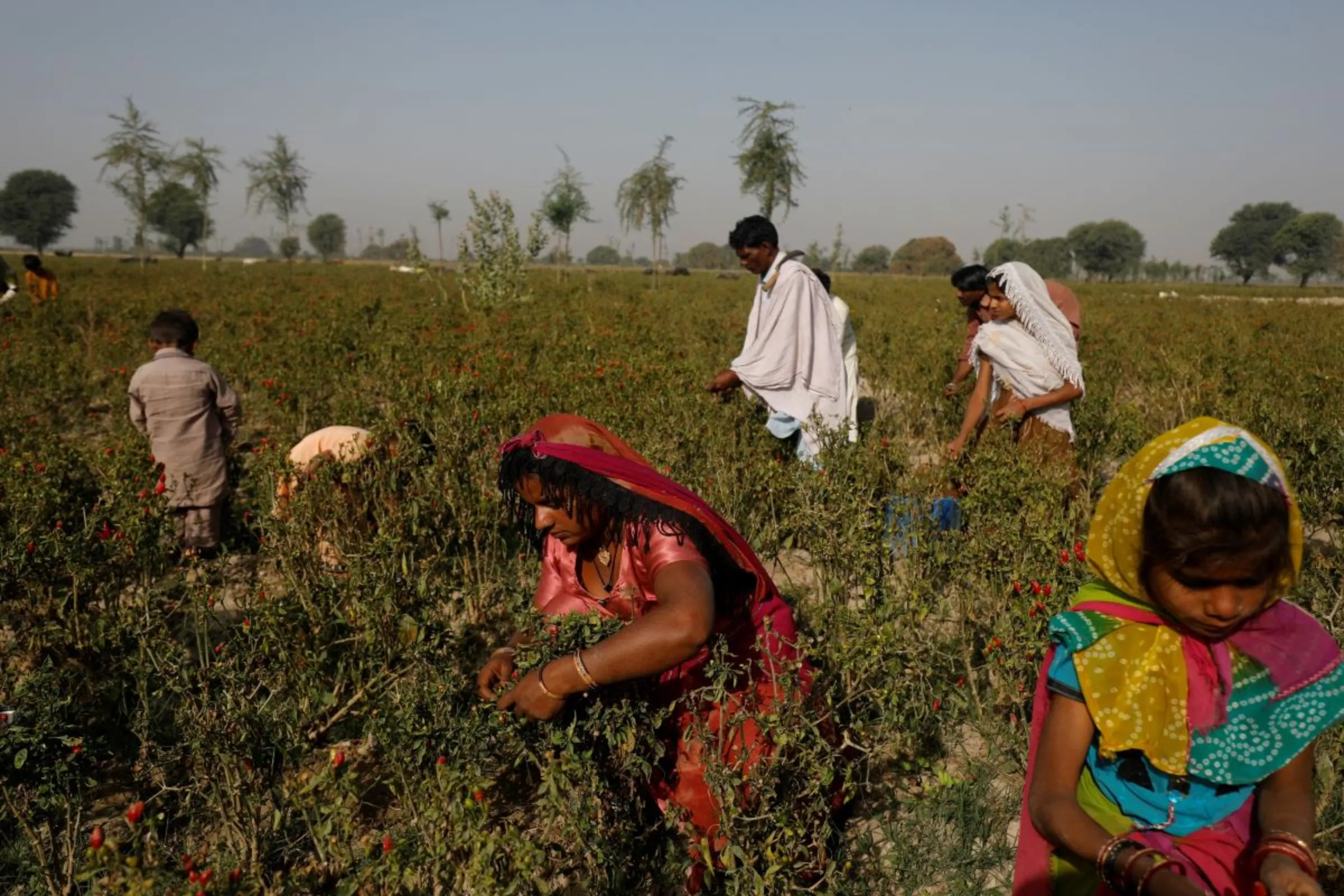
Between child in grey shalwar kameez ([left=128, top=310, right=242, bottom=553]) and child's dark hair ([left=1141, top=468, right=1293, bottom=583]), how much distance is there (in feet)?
14.8

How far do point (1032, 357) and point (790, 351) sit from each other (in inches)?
52.4

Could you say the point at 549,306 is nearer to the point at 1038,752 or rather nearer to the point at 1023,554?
the point at 1023,554

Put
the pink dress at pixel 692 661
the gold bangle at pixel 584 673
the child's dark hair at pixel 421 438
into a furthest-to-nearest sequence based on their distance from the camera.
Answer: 1. the child's dark hair at pixel 421 438
2. the pink dress at pixel 692 661
3. the gold bangle at pixel 584 673

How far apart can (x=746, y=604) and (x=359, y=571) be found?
1301 mm

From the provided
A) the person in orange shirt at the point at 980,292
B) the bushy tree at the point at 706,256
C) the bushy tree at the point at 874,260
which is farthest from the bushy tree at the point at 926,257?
the person in orange shirt at the point at 980,292

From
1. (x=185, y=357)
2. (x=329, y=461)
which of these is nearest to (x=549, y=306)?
(x=185, y=357)

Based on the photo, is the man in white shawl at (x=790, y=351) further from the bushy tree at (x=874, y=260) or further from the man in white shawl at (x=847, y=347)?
the bushy tree at (x=874, y=260)

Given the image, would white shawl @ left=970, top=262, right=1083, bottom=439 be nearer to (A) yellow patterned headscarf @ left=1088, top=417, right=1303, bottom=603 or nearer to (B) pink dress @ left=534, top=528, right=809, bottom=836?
(B) pink dress @ left=534, top=528, right=809, bottom=836

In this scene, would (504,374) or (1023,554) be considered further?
(504,374)

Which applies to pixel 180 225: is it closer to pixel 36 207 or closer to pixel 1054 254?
pixel 36 207

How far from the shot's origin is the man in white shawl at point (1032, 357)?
12.8 ft

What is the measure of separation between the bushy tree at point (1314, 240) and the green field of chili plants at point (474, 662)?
90230 millimetres

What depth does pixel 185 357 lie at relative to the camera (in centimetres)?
A: 460

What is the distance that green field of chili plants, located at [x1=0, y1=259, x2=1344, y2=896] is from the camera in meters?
1.86
